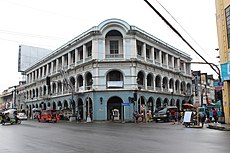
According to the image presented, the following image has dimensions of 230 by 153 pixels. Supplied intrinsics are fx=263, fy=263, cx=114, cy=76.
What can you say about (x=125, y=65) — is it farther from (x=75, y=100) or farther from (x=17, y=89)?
(x=17, y=89)

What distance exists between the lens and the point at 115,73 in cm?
4122

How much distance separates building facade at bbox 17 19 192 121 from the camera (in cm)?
3947

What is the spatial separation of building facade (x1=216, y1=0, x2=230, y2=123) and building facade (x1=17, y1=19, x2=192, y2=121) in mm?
12356

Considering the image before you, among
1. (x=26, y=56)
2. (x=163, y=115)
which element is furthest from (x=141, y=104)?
(x=26, y=56)

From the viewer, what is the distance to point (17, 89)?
273 feet

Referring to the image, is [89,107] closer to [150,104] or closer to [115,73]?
[115,73]

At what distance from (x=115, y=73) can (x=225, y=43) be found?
18.4 meters

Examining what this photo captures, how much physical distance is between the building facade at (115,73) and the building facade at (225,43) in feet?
40.5

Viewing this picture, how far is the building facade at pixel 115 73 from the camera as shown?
3947 cm

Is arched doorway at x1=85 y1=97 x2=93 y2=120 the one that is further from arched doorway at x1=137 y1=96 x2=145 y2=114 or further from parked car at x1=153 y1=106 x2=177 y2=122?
parked car at x1=153 y1=106 x2=177 y2=122

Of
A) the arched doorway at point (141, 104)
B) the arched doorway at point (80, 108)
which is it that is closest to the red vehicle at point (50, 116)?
the arched doorway at point (80, 108)

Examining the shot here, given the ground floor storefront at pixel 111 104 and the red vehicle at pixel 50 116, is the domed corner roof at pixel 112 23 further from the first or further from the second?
the red vehicle at pixel 50 116

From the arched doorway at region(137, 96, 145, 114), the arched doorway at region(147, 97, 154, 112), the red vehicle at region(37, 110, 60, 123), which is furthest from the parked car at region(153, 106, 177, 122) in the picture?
the red vehicle at region(37, 110, 60, 123)

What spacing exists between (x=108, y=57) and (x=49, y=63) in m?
21.4
